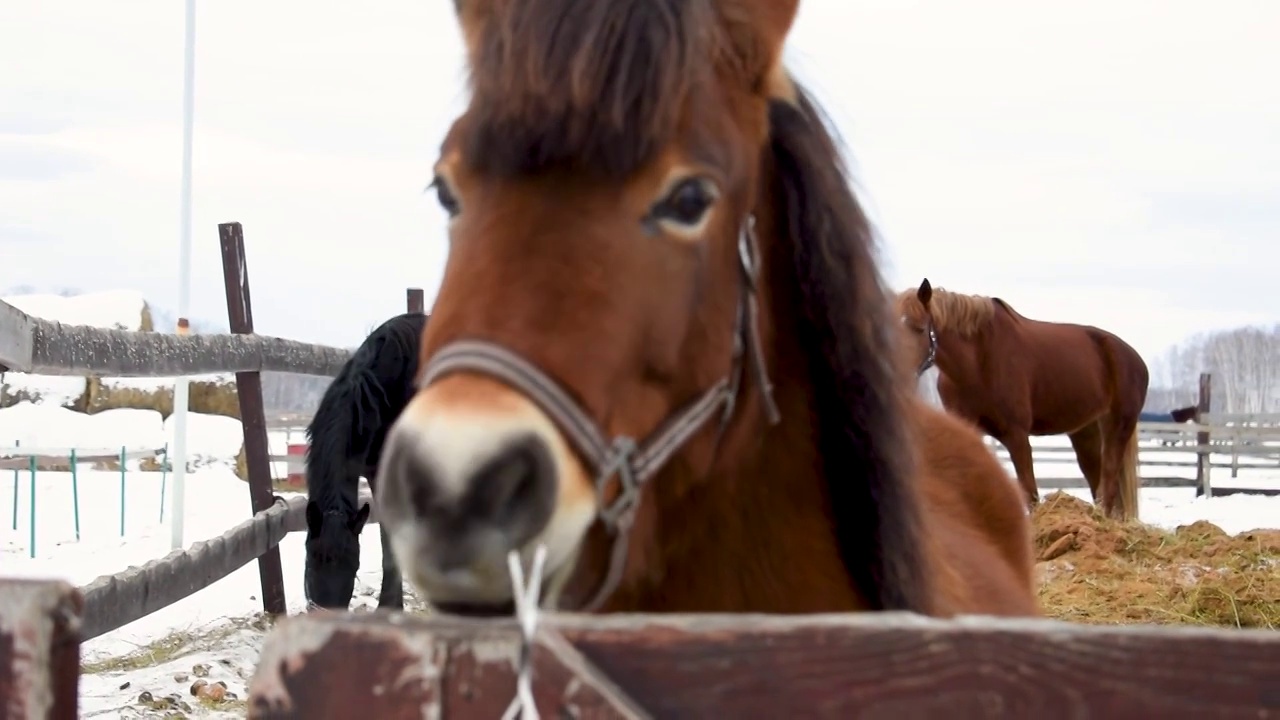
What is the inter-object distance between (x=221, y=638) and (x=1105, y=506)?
9461 mm

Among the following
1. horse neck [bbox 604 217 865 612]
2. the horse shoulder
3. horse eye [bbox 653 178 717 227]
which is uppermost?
horse eye [bbox 653 178 717 227]

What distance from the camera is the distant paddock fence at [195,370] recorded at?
3.05 meters

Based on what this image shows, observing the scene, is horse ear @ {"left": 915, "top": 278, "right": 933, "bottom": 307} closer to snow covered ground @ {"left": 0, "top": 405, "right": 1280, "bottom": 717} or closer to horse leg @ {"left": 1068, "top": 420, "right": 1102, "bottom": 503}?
horse leg @ {"left": 1068, "top": 420, "right": 1102, "bottom": 503}

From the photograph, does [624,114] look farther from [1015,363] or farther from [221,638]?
[1015,363]

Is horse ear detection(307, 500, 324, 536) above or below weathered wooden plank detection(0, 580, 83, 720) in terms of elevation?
below

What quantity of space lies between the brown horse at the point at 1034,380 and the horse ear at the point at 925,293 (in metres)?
0.01

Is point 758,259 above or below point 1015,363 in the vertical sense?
above

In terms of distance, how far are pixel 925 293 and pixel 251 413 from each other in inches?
240

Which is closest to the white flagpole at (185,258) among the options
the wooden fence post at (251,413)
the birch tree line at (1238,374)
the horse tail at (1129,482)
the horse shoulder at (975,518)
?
the wooden fence post at (251,413)

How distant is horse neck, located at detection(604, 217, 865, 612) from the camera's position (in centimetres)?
174

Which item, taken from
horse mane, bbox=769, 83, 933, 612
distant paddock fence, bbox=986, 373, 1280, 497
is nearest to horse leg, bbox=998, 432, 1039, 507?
distant paddock fence, bbox=986, 373, 1280, 497

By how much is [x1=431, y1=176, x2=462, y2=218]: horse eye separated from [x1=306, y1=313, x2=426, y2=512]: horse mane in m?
3.03

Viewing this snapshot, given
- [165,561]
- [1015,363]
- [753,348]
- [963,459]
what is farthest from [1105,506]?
[753,348]

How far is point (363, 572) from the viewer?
7.65m
